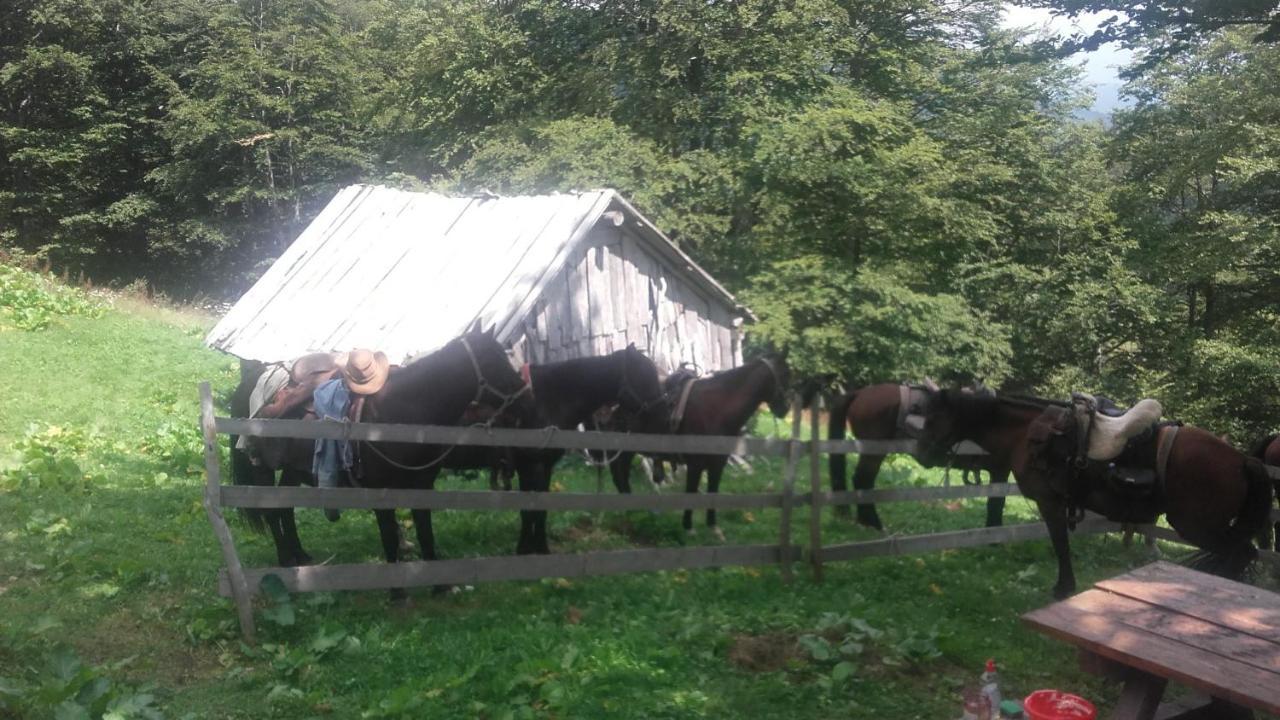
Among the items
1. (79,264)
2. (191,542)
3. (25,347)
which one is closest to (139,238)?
(79,264)

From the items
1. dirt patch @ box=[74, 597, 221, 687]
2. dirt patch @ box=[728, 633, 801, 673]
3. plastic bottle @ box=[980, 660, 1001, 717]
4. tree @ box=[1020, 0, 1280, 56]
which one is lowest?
dirt patch @ box=[728, 633, 801, 673]

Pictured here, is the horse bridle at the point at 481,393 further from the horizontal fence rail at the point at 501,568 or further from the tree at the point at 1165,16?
the tree at the point at 1165,16

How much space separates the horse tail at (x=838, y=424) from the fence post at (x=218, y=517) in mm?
6729

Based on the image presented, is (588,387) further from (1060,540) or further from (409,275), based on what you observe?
(1060,540)

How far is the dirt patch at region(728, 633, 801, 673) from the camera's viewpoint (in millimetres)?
6234

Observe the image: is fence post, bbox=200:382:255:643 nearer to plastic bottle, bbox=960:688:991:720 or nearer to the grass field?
the grass field

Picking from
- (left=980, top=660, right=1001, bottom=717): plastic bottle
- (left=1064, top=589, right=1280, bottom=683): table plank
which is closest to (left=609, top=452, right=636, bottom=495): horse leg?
(left=980, top=660, right=1001, bottom=717): plastic bottle

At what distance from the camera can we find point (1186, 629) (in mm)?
4516

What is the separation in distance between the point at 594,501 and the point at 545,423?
6.51 ft

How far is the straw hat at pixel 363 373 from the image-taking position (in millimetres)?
7500

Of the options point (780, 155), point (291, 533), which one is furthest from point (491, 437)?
point (780, 155)

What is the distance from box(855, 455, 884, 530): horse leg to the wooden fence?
5.17 ft

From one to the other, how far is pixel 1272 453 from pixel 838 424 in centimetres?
436

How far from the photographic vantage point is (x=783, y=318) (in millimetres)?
17094
